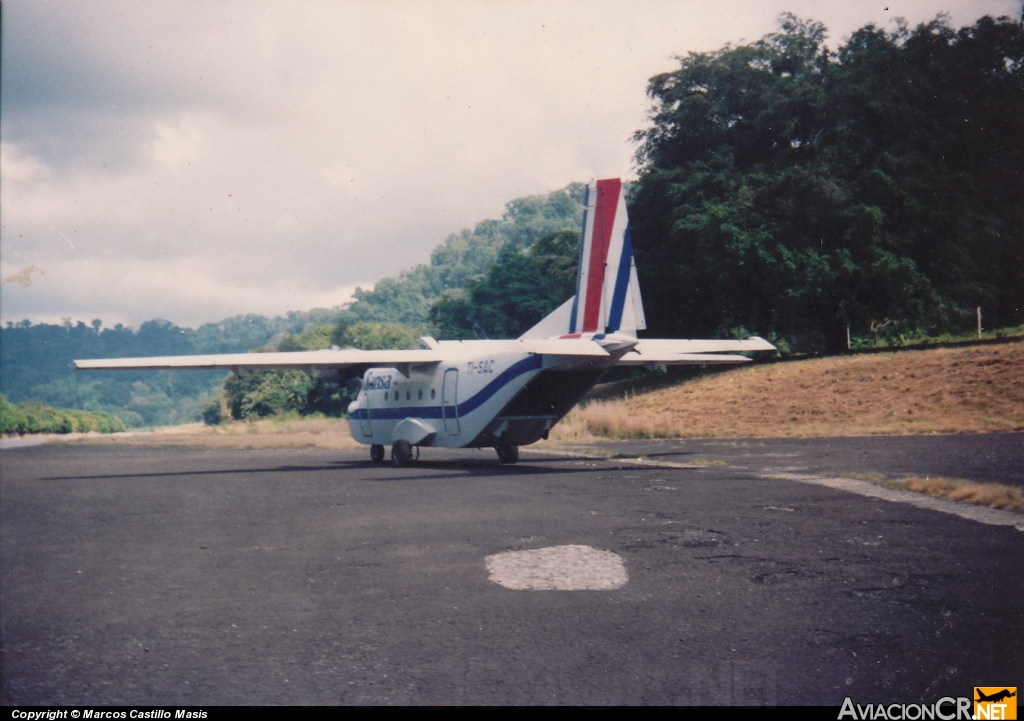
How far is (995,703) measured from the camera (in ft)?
15.2

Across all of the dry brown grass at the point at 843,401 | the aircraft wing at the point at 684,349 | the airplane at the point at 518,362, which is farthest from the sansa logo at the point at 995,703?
the dry brown grass at the point at 843,401

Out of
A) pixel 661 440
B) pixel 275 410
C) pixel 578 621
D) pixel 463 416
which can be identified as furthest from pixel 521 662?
pixel 275 410

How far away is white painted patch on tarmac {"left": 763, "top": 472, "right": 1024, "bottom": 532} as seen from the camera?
10.3m

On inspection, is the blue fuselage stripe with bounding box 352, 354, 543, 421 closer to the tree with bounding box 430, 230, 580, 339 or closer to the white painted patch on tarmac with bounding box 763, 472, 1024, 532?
the white painted patch on tarmac with bounding box 763, 472, 1024, 532

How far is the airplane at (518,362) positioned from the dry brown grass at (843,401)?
9.12 m

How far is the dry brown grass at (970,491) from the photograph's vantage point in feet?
37.0

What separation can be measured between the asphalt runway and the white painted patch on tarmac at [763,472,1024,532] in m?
0.41

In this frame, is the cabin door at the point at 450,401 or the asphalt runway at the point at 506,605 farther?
the cabin door at the point at 450,401

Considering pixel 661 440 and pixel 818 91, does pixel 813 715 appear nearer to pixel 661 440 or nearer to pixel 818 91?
pixel 661 440

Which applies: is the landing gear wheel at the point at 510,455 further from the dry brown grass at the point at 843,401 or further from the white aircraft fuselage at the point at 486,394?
the dry brown grass at the point at 843,401

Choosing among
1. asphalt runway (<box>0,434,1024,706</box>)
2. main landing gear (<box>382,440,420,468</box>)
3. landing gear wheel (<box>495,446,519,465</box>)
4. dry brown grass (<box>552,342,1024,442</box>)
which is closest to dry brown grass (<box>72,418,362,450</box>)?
dry brown grass (<box>552,342,1024,442</box>)

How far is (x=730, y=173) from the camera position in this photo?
165ft

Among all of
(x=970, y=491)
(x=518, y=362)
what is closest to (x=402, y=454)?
(x=518, y=362)

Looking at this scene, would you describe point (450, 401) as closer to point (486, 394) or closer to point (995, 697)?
point (486, 394)
